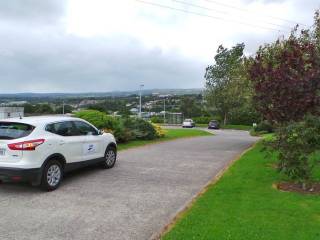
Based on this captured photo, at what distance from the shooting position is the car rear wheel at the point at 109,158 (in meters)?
11.6

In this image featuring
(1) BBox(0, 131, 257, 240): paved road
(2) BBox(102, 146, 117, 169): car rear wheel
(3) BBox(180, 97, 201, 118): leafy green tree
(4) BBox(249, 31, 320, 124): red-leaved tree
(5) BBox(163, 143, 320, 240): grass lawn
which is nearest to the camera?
(5) BBox(163, 143, 320, 240): grass lawn

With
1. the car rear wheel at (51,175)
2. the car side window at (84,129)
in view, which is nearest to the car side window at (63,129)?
the car side window at (84,129)

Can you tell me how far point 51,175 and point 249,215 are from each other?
4363 mm

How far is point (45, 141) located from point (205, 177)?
14.3 feet

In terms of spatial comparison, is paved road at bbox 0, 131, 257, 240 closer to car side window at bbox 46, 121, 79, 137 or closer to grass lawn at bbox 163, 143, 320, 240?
grass lawn at bbox 163, 143, 320, 240

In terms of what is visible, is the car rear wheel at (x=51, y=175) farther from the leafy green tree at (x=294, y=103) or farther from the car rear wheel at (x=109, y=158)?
the leafy green tree at (x=294, y=103)

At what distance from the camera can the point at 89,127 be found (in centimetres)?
1099

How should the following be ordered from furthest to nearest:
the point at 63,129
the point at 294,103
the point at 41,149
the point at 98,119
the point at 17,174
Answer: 1. the point at 98,119
2. the point at 63,129
3. the point at 294,103
4. the point at 41,149
5. the point at 17,174

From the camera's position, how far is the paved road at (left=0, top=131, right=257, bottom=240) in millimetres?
6172

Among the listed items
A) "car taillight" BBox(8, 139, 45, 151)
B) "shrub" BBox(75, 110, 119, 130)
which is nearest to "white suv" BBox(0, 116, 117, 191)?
"car taillight" BBox(8, 139, 45, 151)

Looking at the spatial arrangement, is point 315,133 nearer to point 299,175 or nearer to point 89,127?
point 299,175

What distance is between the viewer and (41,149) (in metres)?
8.51

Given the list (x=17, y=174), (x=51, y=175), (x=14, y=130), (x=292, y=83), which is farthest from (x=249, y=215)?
(x=14, y=130)

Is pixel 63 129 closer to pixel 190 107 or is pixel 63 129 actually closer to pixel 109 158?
pixel 109 158
